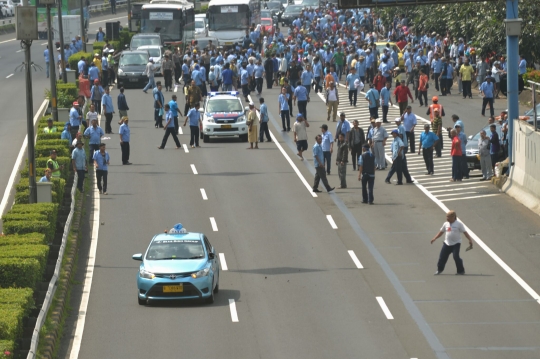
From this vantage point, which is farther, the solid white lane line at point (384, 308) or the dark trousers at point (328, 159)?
the dark trousers at point (328, 159)

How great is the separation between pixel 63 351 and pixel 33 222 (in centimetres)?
585

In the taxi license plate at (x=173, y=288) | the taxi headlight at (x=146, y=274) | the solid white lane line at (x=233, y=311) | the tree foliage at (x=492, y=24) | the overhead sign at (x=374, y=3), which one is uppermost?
the overhead sign at (x=374, y=3)

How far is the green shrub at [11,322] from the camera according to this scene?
16.3 metres

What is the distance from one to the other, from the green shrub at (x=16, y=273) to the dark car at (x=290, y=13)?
249 ft

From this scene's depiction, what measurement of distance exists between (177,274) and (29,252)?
2.79 metres

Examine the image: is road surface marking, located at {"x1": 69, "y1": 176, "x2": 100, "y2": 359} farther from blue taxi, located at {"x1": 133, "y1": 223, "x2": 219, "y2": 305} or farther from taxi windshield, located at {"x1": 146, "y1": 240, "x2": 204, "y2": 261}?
taxi windshield, located at {"x1": 146, "y1": 240, "x2": 204, "y2": 261}

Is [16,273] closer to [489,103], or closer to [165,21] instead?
[489,103]

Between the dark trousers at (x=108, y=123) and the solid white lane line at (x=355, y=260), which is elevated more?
the dark trousers at (x=108, y=123)

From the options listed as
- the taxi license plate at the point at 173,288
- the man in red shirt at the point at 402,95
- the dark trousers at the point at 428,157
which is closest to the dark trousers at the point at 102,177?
the dark trousers at the point at 428,157

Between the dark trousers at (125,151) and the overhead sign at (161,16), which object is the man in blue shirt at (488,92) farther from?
the overhead sign at (161,16)

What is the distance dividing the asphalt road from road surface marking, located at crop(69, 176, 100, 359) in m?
0.13

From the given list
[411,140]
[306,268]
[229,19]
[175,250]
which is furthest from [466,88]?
[175,250]

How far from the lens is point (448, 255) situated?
23.2 meters

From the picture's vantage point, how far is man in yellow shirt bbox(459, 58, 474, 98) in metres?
46.8
